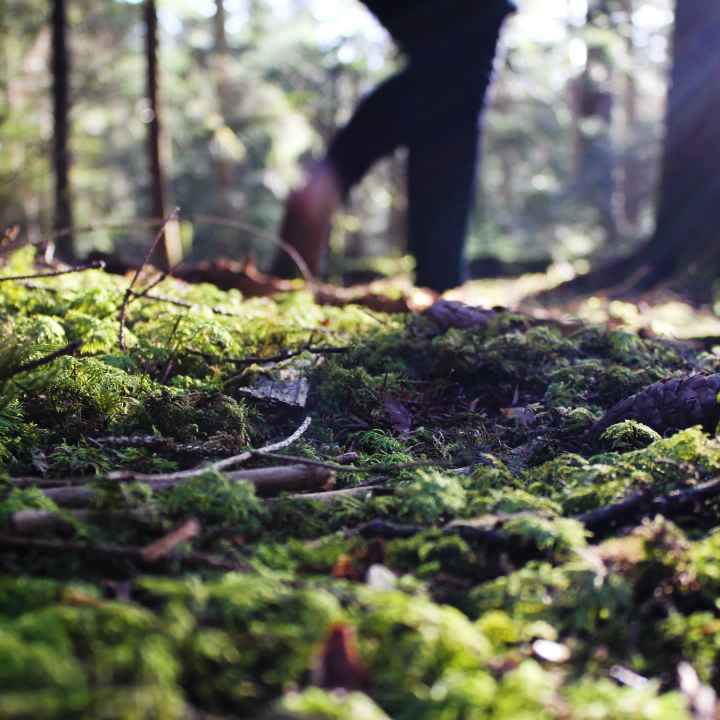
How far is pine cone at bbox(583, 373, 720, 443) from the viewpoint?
2082 millimetres

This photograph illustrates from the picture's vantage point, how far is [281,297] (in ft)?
13.3

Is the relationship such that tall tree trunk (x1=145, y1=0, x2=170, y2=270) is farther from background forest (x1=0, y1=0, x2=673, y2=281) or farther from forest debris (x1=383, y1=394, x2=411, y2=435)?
forest debris (x1=383, y1=394, x2=411, y2=435)

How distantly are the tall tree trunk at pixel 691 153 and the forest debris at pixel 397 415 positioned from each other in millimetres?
6504

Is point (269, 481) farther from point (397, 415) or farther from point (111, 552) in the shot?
point (397, 415)

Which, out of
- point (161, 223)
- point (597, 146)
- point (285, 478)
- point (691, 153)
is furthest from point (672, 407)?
point (597, 146)

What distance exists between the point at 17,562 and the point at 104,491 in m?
0.24

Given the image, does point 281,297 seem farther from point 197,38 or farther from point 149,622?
point 197,38

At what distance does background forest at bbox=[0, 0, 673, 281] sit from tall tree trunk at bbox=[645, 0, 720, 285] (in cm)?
325

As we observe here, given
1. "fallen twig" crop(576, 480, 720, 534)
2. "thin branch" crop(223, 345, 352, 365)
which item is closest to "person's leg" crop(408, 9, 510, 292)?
"thin branch" crop(223, 345, 352, 365)

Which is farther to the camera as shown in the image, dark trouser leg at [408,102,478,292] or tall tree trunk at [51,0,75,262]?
tall tree trunk at [51,0,75,262]

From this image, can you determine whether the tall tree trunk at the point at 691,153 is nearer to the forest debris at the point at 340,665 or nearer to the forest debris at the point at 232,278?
the forest debris at the point at 232,278

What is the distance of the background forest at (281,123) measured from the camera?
14.9m

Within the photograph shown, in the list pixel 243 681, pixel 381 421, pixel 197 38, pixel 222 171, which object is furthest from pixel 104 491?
pixel 197 38

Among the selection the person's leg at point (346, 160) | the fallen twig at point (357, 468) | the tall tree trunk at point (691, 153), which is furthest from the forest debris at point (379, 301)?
the tall tree trunk at point (691, 153)
